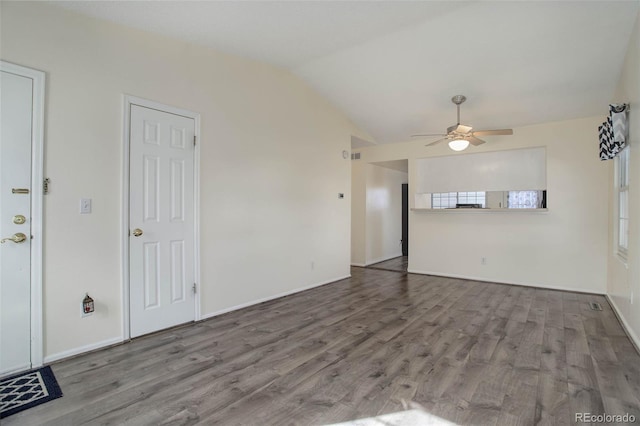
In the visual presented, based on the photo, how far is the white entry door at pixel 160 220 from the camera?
3.00m

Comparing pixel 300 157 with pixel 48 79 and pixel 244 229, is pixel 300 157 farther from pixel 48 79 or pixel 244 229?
pixel 48 79

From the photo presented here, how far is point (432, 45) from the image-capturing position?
3.78m

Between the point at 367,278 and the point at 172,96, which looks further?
the point at 367,278

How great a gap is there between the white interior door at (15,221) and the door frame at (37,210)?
0.02 m

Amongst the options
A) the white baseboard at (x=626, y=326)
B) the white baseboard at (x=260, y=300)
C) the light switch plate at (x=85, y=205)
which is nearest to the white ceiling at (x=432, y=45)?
the light switch plate at (x=85, y=205)

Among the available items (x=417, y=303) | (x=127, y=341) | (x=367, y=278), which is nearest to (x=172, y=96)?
(x=127, y=341)

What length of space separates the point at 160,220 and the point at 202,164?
2.51 feet

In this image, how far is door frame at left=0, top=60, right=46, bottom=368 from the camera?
2.41m

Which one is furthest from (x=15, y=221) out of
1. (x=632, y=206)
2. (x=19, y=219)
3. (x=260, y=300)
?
(x=632, y=206)

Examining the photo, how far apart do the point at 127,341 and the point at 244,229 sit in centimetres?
168

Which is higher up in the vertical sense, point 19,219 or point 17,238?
point 19,219

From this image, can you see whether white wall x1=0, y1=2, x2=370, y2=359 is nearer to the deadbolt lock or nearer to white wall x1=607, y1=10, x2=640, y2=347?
the deadbolt lock

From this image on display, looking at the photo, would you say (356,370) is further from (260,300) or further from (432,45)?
(432,45)

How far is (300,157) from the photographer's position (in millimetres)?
4855
